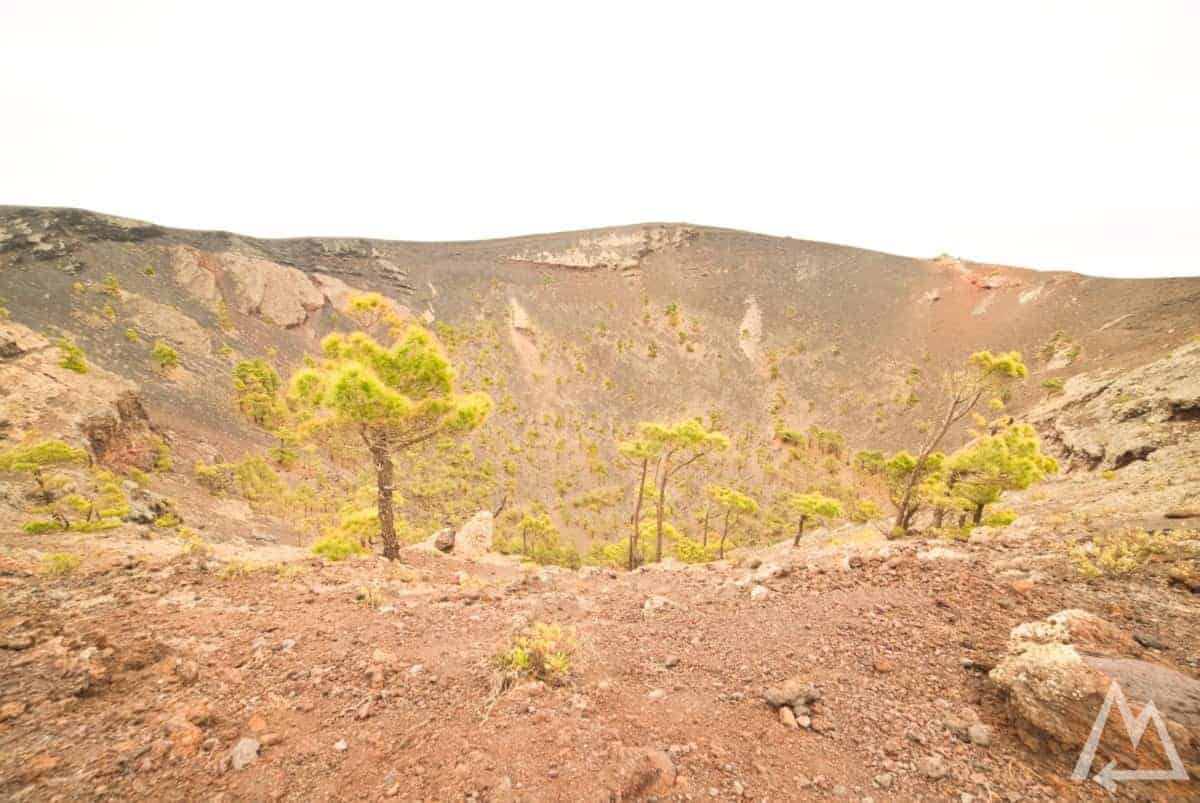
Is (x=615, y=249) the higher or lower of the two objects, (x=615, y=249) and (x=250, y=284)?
the higher

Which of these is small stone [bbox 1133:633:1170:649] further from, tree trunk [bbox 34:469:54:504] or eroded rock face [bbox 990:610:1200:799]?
tree trunk [bbox 34:469:54:504]

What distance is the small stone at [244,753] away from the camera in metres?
3.26

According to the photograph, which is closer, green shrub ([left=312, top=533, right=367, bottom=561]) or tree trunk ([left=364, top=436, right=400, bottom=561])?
tree trunk ([left=364, top=436, right=400, bottom=561])

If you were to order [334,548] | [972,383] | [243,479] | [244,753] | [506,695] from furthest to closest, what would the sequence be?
[243,479] → [972,383] → [334,548] → [506,695] → [244,753]

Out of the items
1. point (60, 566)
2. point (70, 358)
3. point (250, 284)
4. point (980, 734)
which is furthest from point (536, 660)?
point (250, 284)

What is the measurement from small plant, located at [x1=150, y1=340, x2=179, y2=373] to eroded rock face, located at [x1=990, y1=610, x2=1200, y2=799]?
38.2 m

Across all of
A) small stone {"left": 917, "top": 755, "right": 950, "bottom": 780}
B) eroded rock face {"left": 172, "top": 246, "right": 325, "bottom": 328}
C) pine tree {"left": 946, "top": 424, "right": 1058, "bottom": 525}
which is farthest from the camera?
eroded rock face {"left": 172, "top": 246, "right": 325, "bottom": 328}

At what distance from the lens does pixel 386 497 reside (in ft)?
35.8

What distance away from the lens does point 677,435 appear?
14.8 m

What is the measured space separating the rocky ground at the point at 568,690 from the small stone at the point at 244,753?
13 mm

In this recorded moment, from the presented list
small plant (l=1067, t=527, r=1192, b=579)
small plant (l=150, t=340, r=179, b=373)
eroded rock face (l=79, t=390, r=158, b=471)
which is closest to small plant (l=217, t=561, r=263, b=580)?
small plant (l=1067, t=527, r=1192, b=579)

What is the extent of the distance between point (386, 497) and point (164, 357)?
27262mm

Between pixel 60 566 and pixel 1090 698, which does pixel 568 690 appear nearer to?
pixel 1090 698

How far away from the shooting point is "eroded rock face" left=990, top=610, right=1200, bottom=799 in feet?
9.06
